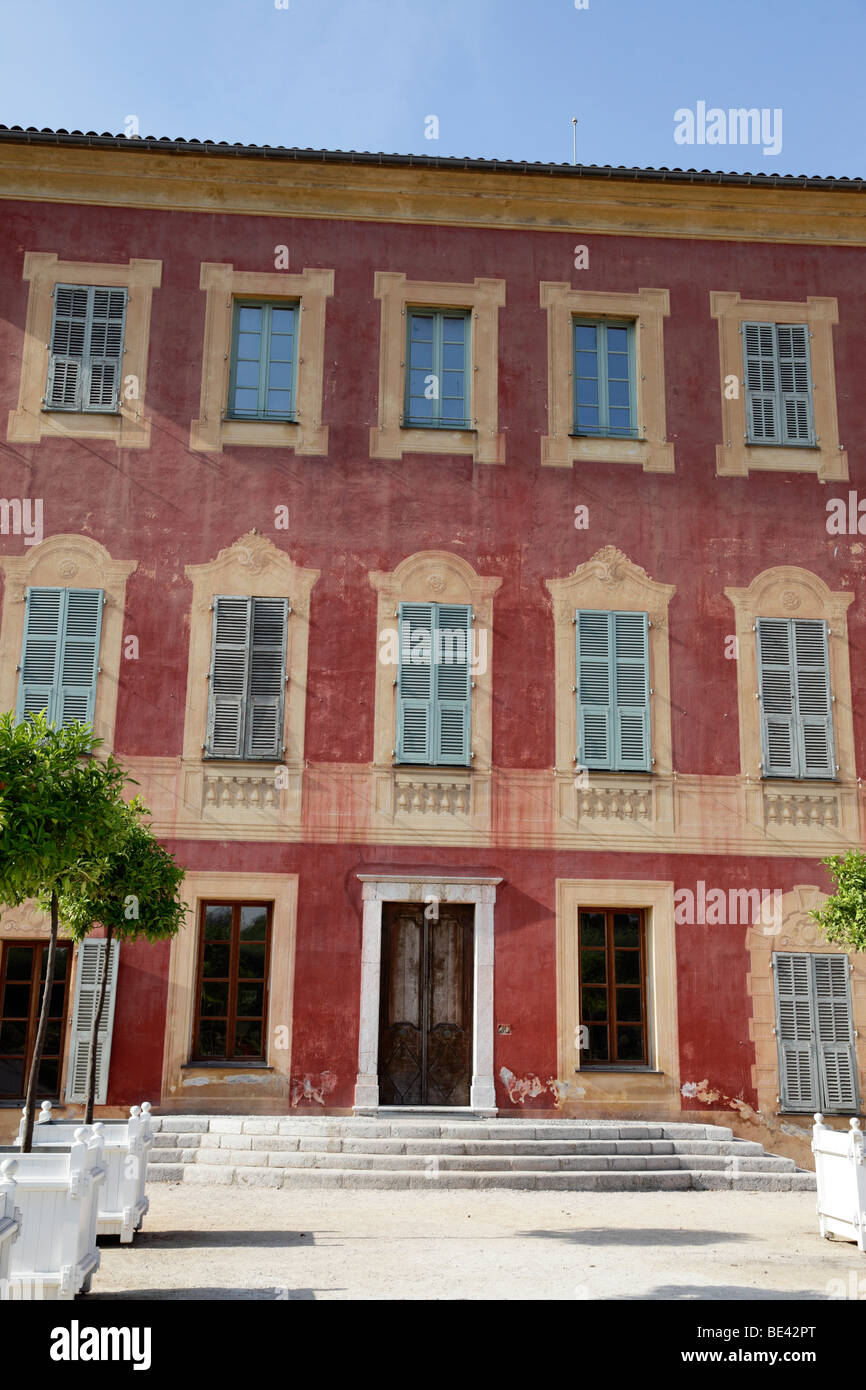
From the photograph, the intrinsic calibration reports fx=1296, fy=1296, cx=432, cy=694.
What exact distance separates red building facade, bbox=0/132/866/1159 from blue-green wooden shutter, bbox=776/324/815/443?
0.04 metres

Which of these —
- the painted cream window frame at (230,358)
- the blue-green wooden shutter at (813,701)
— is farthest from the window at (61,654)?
the blue-green wooden shutter at (813,701)

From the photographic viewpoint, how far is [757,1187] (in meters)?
12.3

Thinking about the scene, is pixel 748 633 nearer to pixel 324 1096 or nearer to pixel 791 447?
pixel 791 447

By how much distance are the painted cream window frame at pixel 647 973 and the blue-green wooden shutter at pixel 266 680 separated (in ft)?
12.1

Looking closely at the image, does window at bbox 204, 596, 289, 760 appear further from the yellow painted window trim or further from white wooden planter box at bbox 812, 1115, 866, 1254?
white wooden planter box at bbox 812, 1115, 866, 1254

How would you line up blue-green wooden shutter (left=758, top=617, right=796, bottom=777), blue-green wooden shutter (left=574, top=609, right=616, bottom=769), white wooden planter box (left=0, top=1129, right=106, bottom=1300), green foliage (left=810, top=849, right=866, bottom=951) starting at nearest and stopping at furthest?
white wooden planter box (left=0, top=1129, right=106, bottom=1300), green foliage (left=810, top=849, right=866, bottom=951), blue-green wooden shutter (left=574, top=609, right=616, bottom=769), blue-green wooden shutter (left=758, top=617, right=796, bottom=777)

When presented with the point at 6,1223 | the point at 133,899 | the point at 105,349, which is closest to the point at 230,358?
the point at 105,349

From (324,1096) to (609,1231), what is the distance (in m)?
5.18

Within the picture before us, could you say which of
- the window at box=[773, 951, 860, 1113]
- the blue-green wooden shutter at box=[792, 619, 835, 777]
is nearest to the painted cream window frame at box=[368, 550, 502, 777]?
the blue-green wooden shutter at box=[792, 619, 835, 777]

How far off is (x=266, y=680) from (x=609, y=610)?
4.11 m

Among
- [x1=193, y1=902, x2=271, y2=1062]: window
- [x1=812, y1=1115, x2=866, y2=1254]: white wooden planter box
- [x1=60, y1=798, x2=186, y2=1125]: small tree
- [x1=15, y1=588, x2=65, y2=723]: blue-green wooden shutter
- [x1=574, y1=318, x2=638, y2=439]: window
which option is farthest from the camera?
[x1=574, y1=318, x2=638, y2=439]: window

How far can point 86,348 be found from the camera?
1569 centimetres

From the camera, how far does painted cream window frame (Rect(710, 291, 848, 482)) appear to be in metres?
16.0
